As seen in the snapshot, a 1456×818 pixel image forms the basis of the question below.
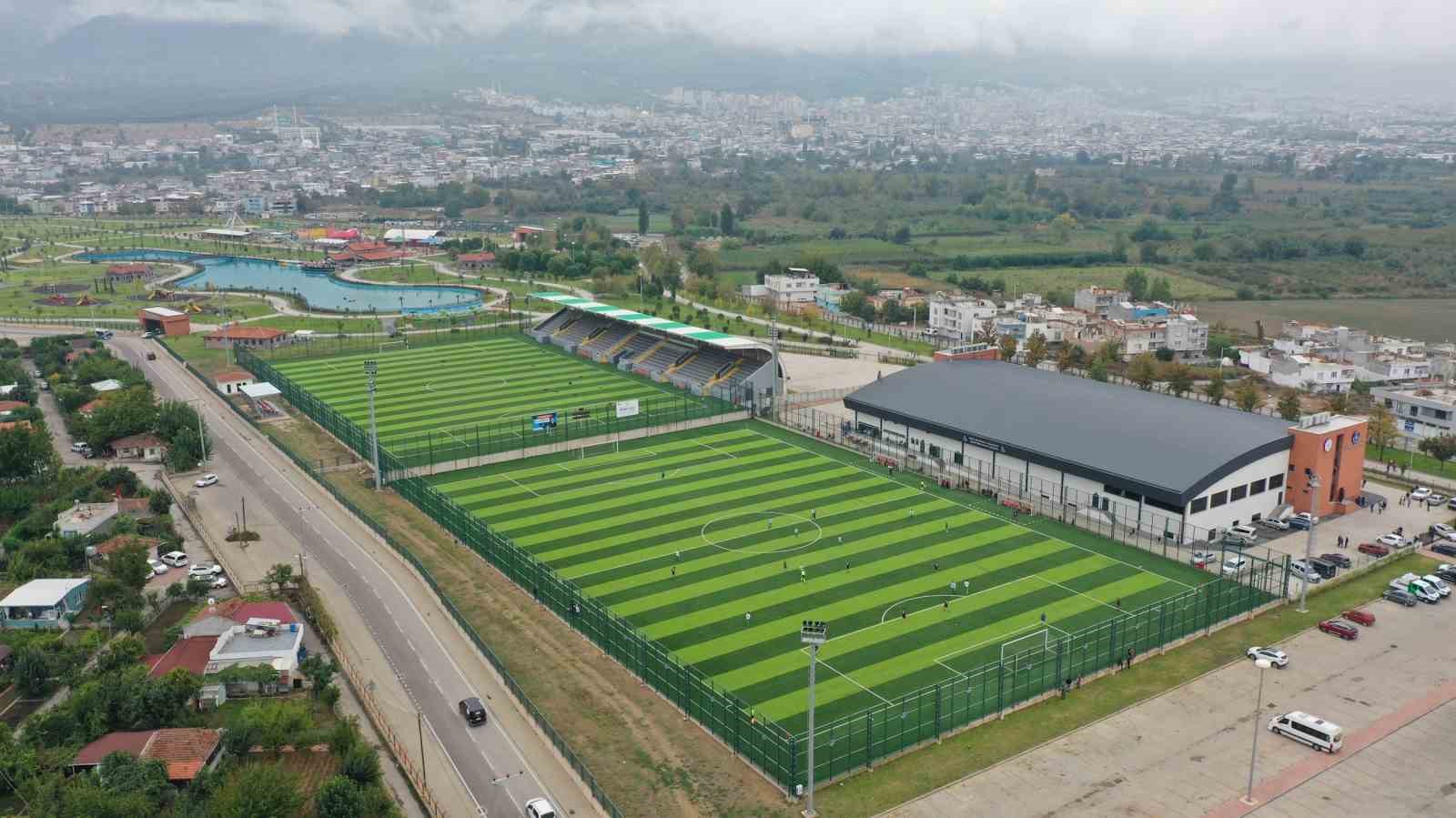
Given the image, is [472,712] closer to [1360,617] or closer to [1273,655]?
[1273,655]

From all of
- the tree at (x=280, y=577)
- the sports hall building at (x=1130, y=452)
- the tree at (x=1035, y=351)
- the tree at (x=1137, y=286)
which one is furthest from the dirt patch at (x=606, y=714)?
the tree at (x=1137, y=286)

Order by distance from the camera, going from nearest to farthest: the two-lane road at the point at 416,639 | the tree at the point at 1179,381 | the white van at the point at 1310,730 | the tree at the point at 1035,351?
the two-lane road at the point at 416,639, the white van at the point at 1310,730, the tree at the point at 1179,381, the tree at the point at 1035,351

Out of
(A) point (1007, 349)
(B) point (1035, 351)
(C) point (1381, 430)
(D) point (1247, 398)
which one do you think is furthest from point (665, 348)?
(C) point (1381, 430)

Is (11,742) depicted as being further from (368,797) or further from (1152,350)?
(1152,350)

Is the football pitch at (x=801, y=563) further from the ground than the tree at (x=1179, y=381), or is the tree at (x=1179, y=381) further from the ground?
the tree at (x=1179, y=381)

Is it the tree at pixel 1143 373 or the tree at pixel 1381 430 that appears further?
the tree at pixel 1143 373

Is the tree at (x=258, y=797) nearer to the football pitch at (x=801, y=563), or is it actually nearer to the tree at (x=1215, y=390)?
Answer: the football pitch at (x=801, y=563)

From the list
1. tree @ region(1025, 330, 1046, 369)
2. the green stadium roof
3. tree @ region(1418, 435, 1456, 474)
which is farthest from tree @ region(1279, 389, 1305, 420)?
the green stadium roof
